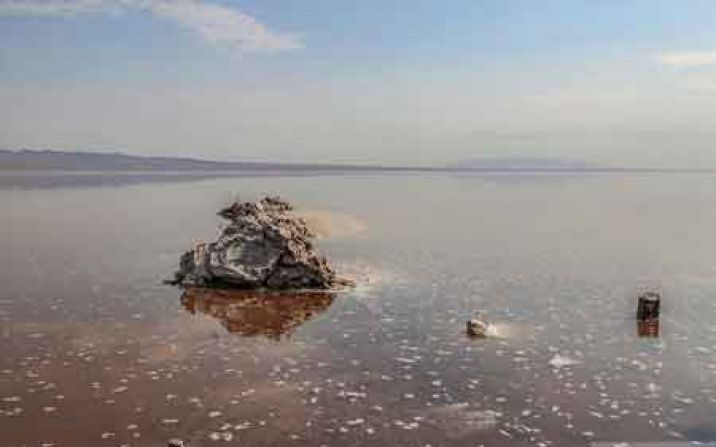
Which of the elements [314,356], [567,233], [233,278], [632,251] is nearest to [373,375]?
[314,356]

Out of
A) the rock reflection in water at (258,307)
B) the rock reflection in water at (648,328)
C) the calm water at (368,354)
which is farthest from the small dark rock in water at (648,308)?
the rock reflection in water at (258,307)

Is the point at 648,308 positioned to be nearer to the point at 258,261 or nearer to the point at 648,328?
the point at 648,328

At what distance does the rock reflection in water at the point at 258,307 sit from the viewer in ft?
55.6

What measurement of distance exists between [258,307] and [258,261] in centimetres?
290

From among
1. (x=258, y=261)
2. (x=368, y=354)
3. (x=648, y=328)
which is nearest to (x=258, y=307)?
(x=258, y=261)

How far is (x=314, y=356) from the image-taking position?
14.5m

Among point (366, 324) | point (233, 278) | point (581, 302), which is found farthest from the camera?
point (233, 278)

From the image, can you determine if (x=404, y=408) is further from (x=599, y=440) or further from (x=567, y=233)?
(x=567, y=233)

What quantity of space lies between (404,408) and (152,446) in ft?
12.5

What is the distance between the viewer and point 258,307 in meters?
19.1

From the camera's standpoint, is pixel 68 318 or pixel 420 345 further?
pixel 68 318

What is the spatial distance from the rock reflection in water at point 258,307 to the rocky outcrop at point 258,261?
0.49 metres

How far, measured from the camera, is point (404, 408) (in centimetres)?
1167

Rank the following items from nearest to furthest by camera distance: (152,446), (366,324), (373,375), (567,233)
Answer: (152,446) < (373,375) < (366,324) < (567,233)
